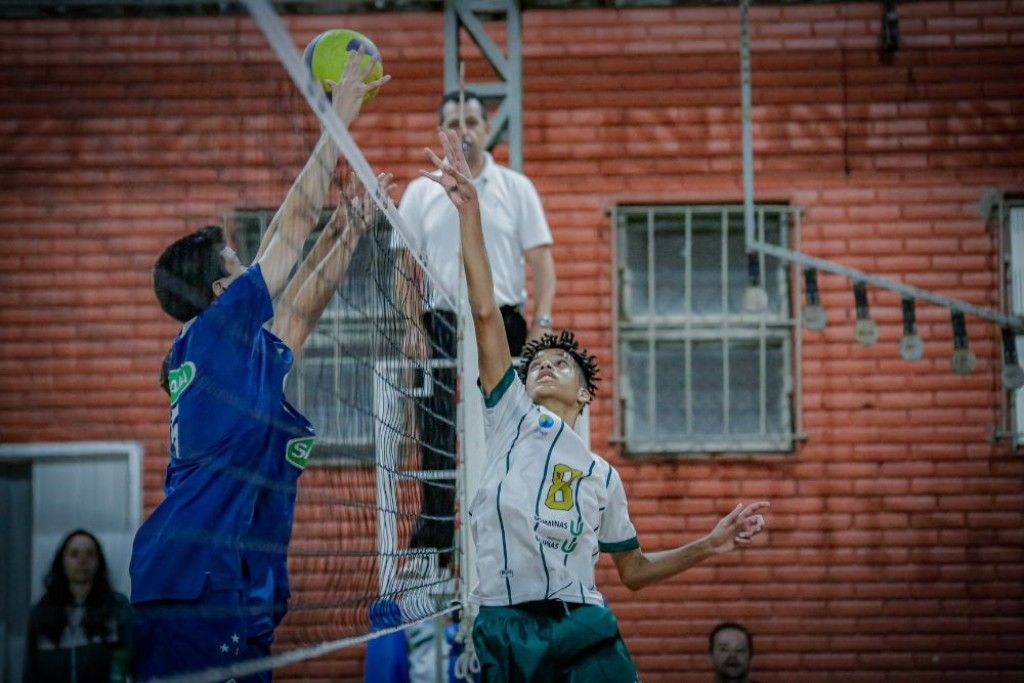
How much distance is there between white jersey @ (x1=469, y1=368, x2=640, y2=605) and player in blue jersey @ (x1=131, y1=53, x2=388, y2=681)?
69 centimetres

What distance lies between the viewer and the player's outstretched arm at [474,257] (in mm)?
3734

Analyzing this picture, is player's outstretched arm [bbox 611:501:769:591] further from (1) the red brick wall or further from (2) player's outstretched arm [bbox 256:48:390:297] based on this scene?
(1) the red brick wall

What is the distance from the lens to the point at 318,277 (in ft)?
12.3

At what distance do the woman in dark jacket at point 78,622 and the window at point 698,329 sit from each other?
521cm

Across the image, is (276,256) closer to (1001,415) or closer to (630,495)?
(630,495)

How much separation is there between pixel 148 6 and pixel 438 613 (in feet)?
12.3

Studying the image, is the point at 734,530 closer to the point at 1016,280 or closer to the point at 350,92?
the point at 350,92

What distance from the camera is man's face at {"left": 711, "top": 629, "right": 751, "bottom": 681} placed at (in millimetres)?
7453

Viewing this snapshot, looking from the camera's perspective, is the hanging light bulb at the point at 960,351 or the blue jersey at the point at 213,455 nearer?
the blue jersey at the point at 213,455

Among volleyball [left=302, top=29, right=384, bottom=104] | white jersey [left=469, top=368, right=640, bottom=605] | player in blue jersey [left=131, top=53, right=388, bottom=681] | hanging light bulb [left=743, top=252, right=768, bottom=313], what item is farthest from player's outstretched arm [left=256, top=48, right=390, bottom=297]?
hanging light bulb [left=743, top=252, right=768, bottom=313]

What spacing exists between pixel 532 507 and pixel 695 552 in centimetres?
63

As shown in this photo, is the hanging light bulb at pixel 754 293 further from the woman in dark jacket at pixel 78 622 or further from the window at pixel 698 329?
the woman in dark jacket at pixel 78 622

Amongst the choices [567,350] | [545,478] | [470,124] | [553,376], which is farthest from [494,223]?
[545,478]

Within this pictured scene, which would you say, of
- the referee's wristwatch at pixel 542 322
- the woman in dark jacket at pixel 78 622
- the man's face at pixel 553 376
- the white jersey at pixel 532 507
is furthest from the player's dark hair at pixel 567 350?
the woman in dark jacket at pixel 78 622
